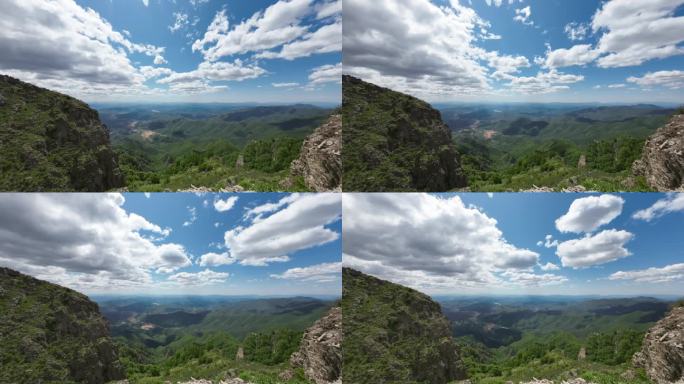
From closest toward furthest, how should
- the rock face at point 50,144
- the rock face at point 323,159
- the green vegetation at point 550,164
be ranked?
1. the rock face at point 50,144
2. the green vegetation at point 550,164
3. the rock face at point 323,159

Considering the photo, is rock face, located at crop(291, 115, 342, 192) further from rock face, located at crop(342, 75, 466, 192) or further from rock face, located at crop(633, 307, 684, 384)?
rock face, located at crop(633, 307, 684, 384)

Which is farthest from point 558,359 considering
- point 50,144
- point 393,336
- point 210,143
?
point 50,144

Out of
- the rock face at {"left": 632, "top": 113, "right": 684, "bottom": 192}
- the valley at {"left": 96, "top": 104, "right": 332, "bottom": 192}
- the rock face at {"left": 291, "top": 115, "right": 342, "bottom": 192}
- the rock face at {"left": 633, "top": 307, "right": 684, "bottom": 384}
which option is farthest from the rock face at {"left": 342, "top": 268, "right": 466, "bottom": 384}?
the rock face at {"left": 632, "top": 113, "right": 684, "bottom": 192}

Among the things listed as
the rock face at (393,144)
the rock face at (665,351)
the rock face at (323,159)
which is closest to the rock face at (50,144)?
the rock face at (323,159)

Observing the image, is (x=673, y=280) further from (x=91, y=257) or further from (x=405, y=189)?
(x=91, y=257)

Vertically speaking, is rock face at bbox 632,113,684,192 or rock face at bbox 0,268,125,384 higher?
rock face at bbox 632,113,684,192

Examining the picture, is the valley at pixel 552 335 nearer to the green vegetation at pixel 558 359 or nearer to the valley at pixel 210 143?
the green vegetation at pixel 558 359

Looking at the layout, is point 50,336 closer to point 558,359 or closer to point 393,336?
point 393,336

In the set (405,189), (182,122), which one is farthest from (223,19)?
(405,189)
